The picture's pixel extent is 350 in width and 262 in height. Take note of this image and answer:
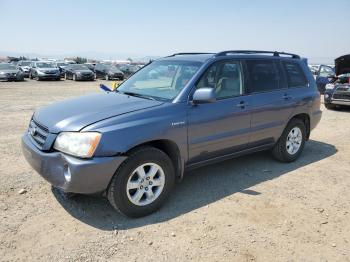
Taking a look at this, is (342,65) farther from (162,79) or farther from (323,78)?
(162,79)

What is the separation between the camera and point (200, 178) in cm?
503

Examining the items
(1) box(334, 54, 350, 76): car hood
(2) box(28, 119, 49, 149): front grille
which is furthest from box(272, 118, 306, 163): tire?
(1) box(334, 54, 350, 76): car hood

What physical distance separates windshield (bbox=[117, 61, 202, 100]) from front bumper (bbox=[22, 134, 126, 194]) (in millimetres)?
1219

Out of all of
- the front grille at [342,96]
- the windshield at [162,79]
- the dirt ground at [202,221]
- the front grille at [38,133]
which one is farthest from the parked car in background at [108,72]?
the front grille at [38,133]

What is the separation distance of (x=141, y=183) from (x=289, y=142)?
10.0 ft

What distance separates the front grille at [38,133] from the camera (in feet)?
12.2

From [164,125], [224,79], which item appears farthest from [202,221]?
[224,79]

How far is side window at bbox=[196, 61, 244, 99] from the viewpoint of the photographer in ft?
14.5

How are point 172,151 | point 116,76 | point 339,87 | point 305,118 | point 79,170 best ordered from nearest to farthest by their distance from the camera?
point 79,170, point 172,151, point 305,118, point 339,87, point 116,76

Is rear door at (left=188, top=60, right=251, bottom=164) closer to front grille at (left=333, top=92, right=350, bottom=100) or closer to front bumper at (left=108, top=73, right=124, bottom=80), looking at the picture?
front grille at (left=333, top=92, right=350, bottom=100)

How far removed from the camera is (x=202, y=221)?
3.78 metres

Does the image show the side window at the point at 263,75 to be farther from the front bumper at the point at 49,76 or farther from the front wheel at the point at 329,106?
the front bumper at the point at 49,76

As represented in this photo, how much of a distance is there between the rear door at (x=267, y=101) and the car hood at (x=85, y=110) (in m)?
1.65

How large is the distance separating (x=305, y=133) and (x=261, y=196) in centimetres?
214
